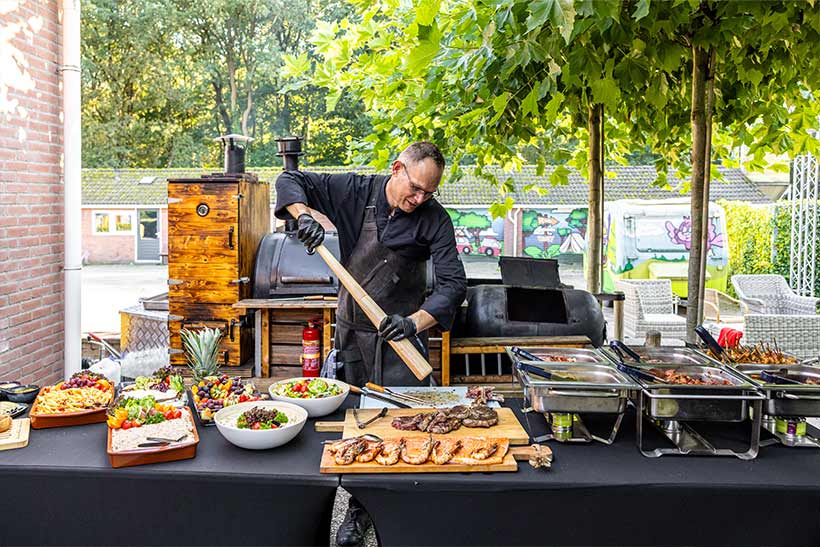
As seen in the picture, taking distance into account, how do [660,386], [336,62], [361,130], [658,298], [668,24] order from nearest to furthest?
1. [660,386]
2. [668,24]
3. [336,62]
4. [658,298]
5. [361,130]

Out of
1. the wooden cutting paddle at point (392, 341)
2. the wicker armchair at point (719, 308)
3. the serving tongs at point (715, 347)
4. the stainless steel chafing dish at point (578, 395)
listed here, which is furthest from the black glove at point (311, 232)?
the wicker armchair at point (719, 308)

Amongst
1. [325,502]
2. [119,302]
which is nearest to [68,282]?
[325,502]

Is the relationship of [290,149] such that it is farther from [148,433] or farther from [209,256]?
[148,433]

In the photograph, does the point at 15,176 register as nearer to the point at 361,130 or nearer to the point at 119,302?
the point at 119,302

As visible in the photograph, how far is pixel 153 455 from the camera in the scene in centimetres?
212

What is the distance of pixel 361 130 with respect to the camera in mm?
17422

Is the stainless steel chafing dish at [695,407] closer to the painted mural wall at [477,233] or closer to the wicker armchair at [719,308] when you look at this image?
the wicker armchair at [719,308]

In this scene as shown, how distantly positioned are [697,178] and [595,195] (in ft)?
6.49

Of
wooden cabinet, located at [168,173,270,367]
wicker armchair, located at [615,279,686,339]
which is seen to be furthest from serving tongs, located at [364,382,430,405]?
wicker armchair, located at [615,279,686,339]

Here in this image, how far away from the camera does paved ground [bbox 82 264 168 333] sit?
42.3ft

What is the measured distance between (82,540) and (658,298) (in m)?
8.39

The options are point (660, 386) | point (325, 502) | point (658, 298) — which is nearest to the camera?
point (325, 502)

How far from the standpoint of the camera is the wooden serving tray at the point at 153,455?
2.09m

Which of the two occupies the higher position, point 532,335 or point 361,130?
point 361,130
